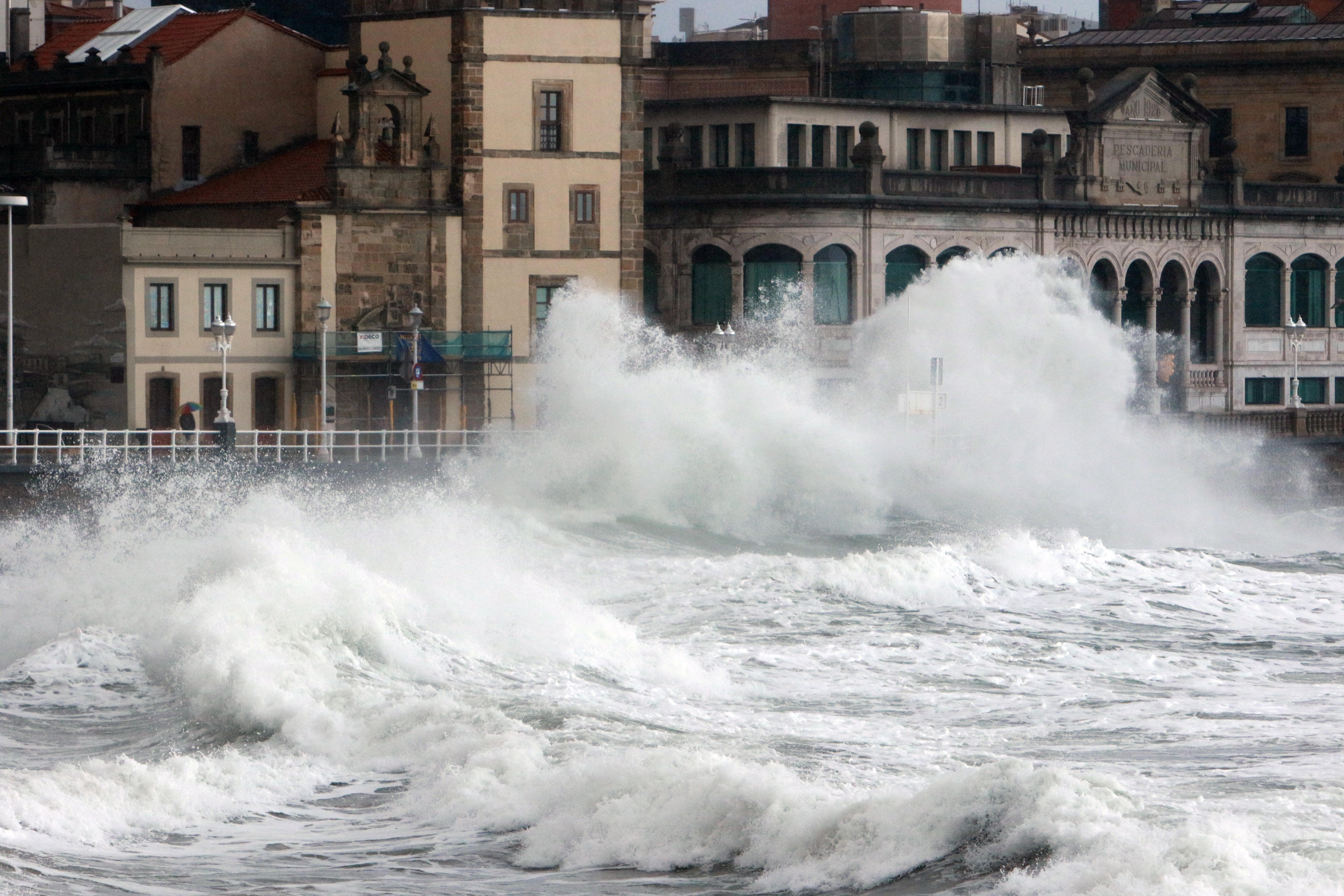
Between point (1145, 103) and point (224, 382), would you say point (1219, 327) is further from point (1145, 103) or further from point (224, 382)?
point (224, 382)

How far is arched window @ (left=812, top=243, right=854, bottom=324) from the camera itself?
200 ft

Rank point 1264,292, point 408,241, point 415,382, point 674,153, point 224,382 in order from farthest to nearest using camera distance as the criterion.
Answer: point 1264,292
point 674,153
point 408,241
point 415,382
point 224,382

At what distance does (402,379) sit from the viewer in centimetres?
5509

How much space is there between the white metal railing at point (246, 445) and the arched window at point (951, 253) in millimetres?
14895

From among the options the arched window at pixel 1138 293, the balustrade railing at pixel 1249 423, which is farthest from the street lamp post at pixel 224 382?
the arched window at pixel 1138 293

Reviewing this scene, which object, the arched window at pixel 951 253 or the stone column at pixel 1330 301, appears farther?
the stone column at pixel 1330 301

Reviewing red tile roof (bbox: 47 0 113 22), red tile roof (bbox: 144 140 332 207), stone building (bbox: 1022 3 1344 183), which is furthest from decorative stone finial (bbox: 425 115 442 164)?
stone building (bbox: 1022 3 1344 183)

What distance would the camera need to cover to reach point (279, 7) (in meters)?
80.8

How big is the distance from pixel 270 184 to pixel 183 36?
7.91 metres

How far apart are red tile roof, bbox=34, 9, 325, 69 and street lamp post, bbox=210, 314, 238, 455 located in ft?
35.8

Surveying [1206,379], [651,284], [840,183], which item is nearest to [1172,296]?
[1206,379]

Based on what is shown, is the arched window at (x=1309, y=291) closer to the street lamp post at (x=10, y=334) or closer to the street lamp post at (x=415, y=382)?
the street lamp post at (x=415, y=382)

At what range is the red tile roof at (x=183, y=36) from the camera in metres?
62.4

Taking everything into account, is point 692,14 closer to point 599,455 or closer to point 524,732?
point 599,455
